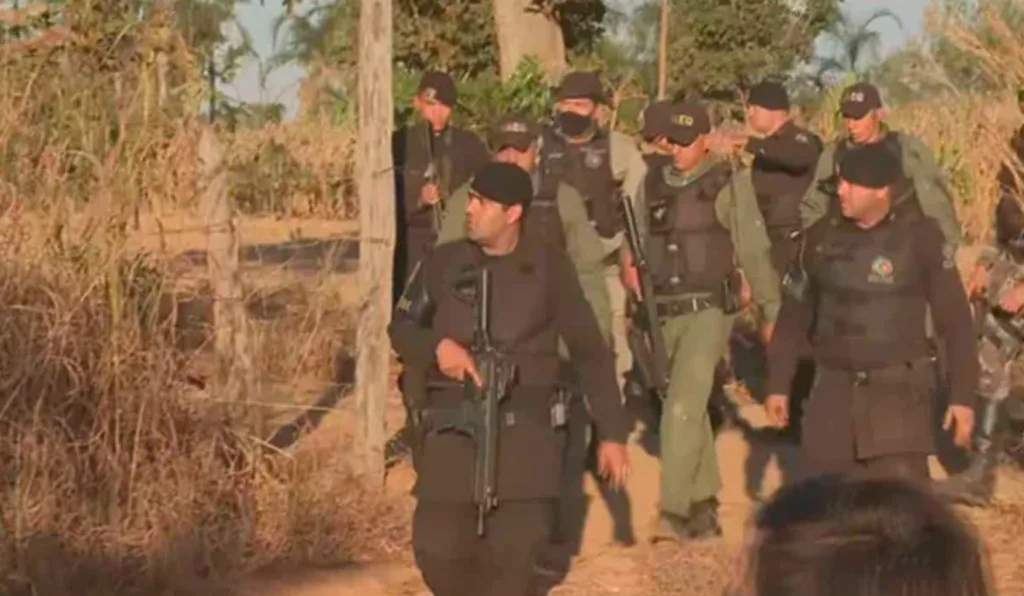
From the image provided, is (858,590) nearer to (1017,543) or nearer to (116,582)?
(116,582)

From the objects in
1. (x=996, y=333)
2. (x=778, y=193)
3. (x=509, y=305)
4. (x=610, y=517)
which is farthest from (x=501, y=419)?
(x=778, y=193)

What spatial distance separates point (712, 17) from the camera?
1401 inches

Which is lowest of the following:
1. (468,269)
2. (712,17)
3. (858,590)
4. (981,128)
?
(858,590)

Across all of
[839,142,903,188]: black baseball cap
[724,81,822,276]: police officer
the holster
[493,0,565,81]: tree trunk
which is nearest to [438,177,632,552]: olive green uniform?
the holster

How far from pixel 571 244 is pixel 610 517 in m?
1.23

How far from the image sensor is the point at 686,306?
8.45 m

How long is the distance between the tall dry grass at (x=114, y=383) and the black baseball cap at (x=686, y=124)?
1920mm

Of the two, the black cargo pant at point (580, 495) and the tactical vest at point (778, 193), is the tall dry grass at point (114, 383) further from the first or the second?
the tactical vest at point (778, 193)

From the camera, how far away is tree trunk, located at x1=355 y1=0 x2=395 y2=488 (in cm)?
816

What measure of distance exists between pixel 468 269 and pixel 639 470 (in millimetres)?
3990

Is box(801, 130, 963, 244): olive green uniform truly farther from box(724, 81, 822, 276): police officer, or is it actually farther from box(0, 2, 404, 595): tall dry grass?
box(0, 2, 404, 595): tall dry grass

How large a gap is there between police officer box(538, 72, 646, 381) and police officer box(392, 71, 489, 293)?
503mm

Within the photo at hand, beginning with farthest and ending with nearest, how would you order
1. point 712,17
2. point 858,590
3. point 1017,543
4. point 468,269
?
point 712,17, point 1017,543, point 468,269, point 858,590

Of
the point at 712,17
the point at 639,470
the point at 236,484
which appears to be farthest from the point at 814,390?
the point at 712,17
